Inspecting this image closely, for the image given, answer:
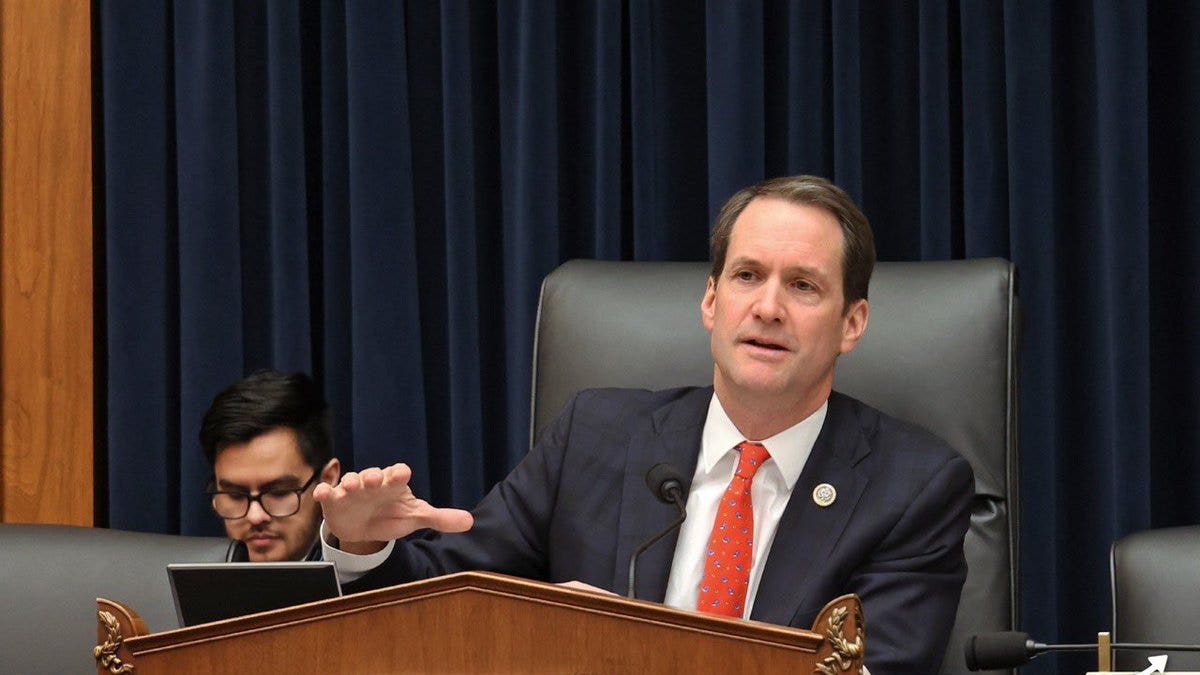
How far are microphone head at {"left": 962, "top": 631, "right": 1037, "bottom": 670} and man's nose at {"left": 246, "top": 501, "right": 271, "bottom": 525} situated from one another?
1.34 m

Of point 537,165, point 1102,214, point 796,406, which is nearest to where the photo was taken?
point 796,406

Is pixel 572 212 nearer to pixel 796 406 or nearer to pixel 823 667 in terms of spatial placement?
pixel 796 406

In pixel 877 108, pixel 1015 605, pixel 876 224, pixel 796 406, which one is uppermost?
pixel 877 108

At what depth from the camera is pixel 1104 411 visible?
265 cm

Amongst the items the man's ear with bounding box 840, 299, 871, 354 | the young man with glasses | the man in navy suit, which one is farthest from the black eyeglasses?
the man's ear with bounding box 840, 299, 871, 354

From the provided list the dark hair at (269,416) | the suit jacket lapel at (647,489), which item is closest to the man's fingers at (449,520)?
the suit jacket lapel at (647,489)

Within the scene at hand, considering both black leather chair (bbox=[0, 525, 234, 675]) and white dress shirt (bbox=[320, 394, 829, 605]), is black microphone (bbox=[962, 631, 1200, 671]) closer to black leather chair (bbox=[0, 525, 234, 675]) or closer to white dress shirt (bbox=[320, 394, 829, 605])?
white dress shirt (bbox=[320, 394, 829, 605])

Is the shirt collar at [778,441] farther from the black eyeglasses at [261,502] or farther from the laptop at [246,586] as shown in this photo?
the laptop at [246,586]

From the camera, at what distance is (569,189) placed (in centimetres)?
288

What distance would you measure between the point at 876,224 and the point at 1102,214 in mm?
396

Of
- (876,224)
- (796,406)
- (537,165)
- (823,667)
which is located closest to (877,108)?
(876,224)

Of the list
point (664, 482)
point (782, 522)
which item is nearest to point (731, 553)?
point (782, 522)

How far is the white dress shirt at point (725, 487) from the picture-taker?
6.46 feet

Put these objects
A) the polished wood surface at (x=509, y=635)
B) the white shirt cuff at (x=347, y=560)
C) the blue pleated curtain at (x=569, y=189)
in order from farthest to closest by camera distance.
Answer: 1. the blue pleated curtain at (x=569, y=189)
2. the white shirt cuff at (x=347, y=560)
3. the polished wood surface at (x=509, y=635)
